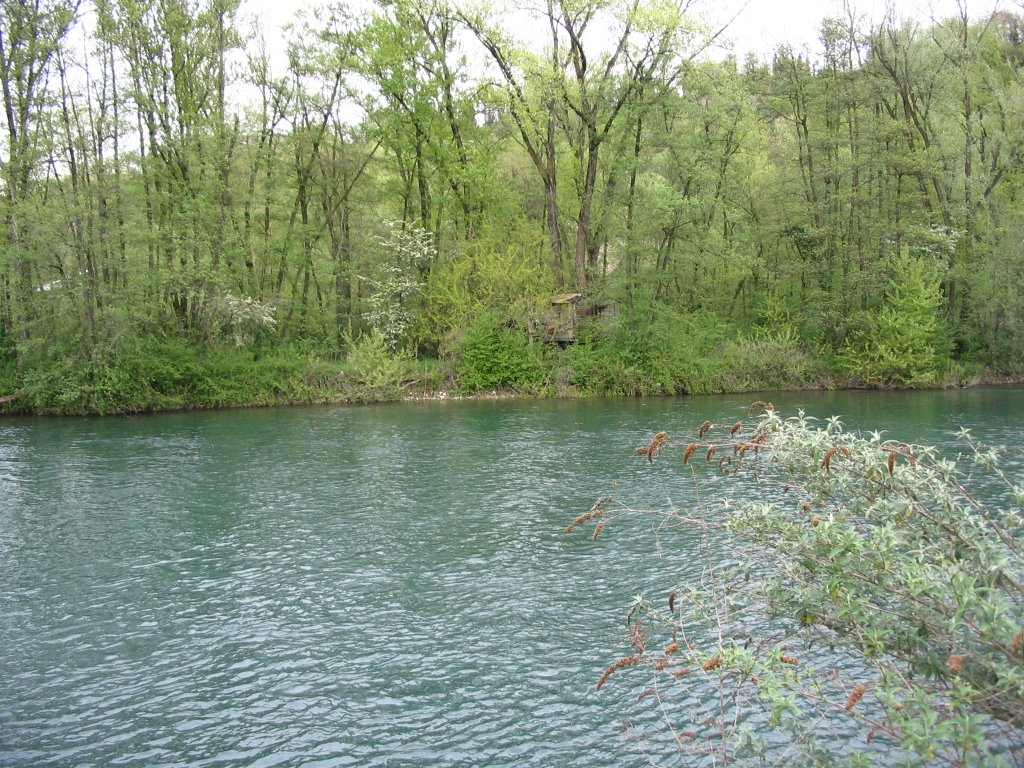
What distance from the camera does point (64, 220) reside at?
28.5 metres

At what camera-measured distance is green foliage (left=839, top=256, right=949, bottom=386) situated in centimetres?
3466

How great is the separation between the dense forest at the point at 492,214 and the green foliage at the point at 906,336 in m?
0.14

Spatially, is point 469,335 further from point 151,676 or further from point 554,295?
point 151,676

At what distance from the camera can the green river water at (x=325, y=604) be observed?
6922mm

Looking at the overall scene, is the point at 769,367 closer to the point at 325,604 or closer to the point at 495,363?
the point at 495,363

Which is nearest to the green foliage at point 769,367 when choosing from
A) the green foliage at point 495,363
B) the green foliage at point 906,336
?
the green foliage at point 906,336

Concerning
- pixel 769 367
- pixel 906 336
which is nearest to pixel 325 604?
pixel 769 367

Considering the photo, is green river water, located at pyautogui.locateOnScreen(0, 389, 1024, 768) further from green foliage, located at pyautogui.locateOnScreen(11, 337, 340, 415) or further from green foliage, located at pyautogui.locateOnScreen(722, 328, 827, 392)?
green foliage, located at pyautogui.locateOnScreen(722, 328, 827, 392)

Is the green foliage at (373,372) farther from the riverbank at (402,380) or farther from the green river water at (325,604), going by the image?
the green river water at (325,604)

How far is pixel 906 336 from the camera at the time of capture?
34.8m

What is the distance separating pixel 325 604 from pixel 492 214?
32865mm

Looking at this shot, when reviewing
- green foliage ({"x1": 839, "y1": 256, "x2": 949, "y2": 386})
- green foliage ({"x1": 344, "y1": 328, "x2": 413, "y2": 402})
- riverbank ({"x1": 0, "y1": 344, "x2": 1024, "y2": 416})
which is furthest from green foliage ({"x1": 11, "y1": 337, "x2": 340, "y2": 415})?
green foliage ({"x1": 839, "y1": 256, "x2": 949, "y2": 386})

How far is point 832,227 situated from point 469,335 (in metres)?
18.0

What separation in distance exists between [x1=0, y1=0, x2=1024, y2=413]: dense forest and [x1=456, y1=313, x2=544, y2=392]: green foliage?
0.12 m
